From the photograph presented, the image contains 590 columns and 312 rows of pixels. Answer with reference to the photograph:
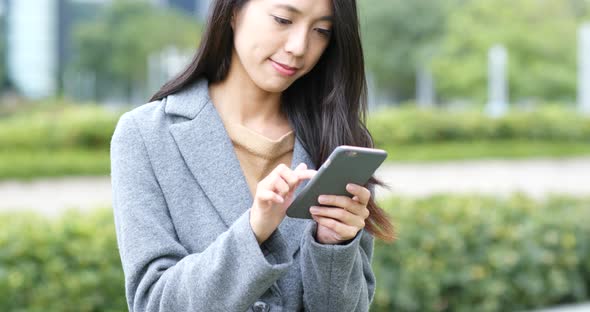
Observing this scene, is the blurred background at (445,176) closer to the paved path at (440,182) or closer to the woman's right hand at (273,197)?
the paved path at (440,182)

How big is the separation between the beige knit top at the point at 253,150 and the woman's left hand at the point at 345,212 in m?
0.26

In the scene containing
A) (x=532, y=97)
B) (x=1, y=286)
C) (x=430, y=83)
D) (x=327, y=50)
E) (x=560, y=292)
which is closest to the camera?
(x=327, y=50)

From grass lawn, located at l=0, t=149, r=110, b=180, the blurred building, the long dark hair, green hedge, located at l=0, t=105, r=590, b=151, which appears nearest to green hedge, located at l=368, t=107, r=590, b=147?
green hedge, located at l=0, t=105, r=590, b=151

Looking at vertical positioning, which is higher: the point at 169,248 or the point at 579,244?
the point at 169,248

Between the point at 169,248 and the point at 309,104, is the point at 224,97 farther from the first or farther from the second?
the point at 169,248

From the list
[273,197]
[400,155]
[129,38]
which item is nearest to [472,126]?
[400,155]

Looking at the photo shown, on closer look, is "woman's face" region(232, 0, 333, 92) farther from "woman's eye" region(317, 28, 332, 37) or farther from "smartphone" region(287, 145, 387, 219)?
"smartphone" region(287, 145, 387, 219)

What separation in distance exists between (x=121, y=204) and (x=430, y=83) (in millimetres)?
45820

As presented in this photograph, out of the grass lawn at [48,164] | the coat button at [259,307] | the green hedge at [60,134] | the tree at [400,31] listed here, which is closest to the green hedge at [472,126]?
the green hedge at [60,134]

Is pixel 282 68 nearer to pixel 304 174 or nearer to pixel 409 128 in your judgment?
pixel 304 174

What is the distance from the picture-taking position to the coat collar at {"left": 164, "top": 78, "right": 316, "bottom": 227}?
1677 millimetres

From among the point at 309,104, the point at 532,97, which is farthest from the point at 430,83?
the point at 309,104

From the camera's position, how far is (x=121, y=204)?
5.28 ft

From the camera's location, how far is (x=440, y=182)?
513 inches
